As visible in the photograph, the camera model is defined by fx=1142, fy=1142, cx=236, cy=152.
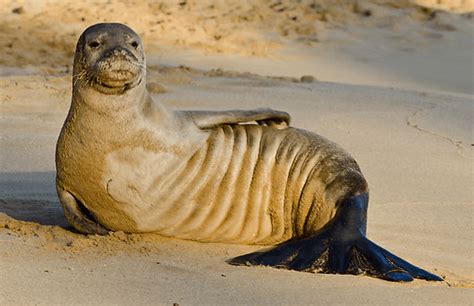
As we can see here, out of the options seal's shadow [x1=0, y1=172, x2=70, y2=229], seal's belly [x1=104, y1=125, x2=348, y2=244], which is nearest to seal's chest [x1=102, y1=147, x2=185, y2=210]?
seal's belly [x1=104, y1=125, x2=348, y2=244]

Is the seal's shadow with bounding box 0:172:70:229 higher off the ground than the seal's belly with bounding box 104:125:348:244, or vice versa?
the seal's belly with bounding box 104:125:348:244

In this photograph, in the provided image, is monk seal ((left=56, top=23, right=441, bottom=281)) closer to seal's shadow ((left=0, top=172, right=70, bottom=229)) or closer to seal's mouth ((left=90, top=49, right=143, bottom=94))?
seal's mouth ((left=90, top=49, right=143, bottom=94))

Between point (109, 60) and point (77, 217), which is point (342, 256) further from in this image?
point (109, 60)

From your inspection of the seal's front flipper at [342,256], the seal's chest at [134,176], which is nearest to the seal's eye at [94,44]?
A: the seal's chest at [134,176]

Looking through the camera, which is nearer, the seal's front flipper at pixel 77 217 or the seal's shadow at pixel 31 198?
the seal's front flipper at pixel 77 217

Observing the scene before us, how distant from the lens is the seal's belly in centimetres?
478

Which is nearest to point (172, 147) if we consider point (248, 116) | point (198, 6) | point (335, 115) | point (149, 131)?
point (149, 131)

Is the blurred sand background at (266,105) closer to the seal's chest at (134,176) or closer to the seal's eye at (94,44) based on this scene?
the seal's chest at (134,176)

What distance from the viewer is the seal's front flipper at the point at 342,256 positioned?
4.58 m

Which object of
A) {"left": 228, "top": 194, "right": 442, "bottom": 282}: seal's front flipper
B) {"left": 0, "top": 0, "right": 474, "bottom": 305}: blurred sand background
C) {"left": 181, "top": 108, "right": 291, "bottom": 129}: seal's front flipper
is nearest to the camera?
{"left": 0, "top": 0, "right": 474, "bottom": 305}: blurred sand background

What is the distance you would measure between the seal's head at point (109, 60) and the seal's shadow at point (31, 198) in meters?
0.72

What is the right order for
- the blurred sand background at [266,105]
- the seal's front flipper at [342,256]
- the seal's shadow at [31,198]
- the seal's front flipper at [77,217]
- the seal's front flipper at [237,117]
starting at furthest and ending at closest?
1. the seal's shadow at [31,198]
2. the seal's front flipper at [237,117]
3. the seal's front flipper at [77,217]
4. the seal's front flipper at [342,256]
5. the blurred sand background at [266,105]

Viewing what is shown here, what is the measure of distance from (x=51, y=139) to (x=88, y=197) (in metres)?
2.49

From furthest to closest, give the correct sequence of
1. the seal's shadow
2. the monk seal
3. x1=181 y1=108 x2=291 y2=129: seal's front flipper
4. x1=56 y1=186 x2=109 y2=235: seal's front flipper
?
the seal's shadow, x1=181 y1=108 x2=291 y2=129: seal's front flipper, x1=56 y1=186 x2=109 y2=235: seal's front flipper, the monk seal
